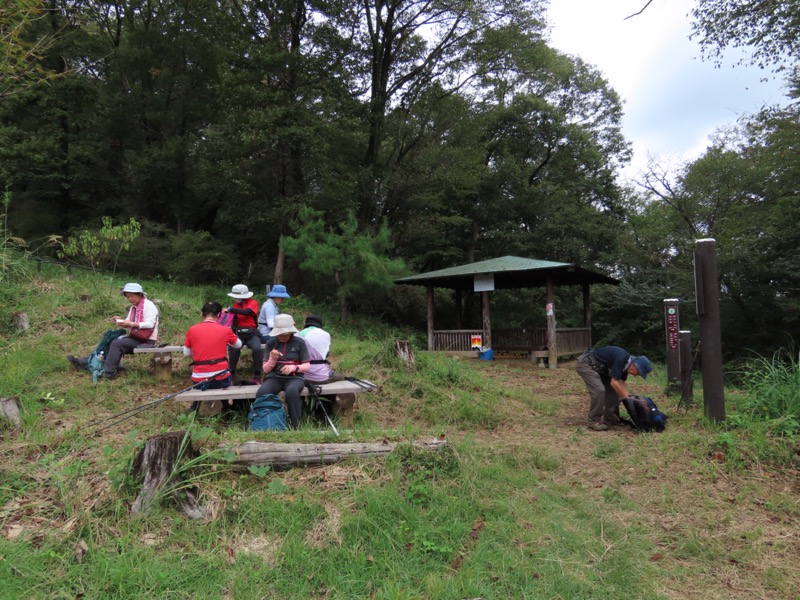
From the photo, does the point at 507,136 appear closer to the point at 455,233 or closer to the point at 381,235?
the point at 455,233

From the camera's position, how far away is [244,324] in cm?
656

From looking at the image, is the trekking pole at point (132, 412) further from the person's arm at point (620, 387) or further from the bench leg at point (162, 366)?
the person's arm at point (620, 387)

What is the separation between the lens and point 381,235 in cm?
1502

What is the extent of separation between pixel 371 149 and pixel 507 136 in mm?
8618

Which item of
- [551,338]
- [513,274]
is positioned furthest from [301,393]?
[513,274]

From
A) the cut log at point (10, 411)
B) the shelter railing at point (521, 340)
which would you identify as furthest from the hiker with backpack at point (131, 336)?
the shelter railing at point (521, 340)

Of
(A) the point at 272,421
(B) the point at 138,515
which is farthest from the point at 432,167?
(B) the point at 138,515

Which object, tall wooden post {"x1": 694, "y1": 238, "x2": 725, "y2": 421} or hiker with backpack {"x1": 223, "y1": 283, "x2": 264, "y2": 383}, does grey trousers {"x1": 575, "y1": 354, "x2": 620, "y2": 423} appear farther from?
hiker with backpack {"x1": 223, "y1": 283, "x2": 264, "y2": 383}

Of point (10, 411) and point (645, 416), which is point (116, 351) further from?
point (645, 416)

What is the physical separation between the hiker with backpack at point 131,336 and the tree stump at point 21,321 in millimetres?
2084

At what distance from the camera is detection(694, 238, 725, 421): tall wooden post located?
546cm

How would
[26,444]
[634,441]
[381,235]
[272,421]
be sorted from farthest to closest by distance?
[381,235] → [634,441] → [272,421] → [26,444]

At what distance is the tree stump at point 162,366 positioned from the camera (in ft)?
22.1

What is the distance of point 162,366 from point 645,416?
20.7 feet
